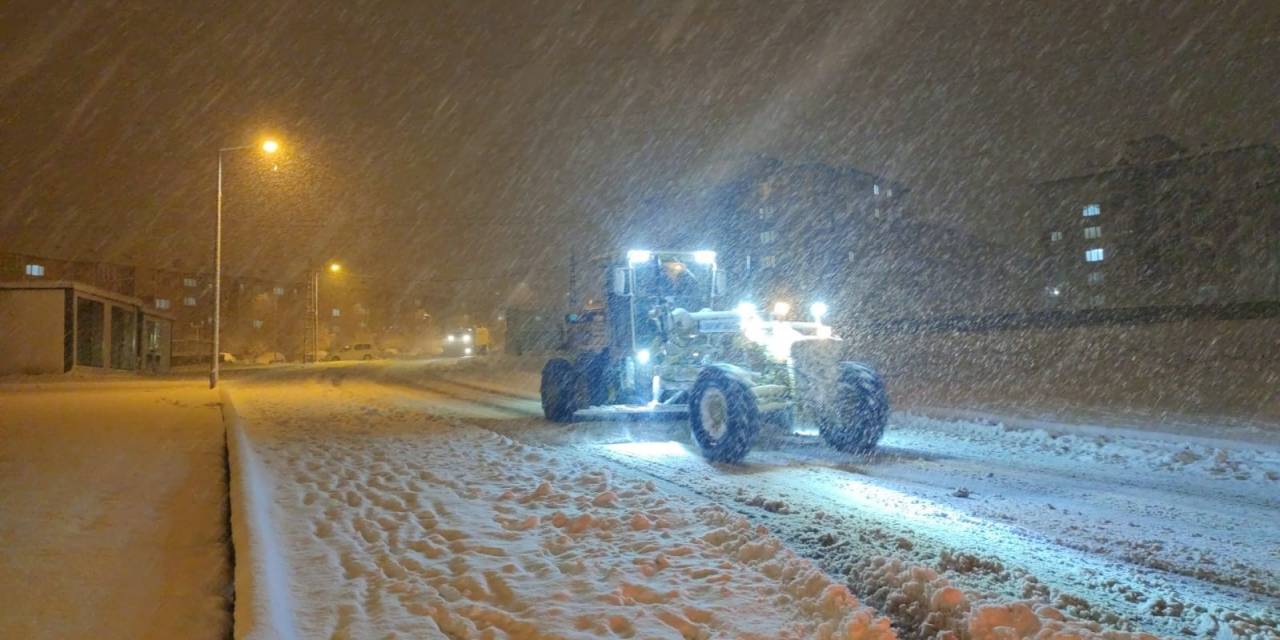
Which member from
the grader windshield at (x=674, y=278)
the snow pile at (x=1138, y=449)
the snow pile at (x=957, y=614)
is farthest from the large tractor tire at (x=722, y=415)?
the snow pile at (x=957, y=614)

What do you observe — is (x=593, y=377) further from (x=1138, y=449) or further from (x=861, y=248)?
(x=861, y=248)

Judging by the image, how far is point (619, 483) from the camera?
8406 millimetres

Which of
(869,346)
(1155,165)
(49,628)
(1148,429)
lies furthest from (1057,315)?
(49,628)

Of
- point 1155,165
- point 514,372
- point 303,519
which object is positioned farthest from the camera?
point 1155,165

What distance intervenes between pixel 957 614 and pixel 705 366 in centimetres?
706

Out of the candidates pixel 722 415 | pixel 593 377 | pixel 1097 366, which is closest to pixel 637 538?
pixel 722 415

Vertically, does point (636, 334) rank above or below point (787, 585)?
above

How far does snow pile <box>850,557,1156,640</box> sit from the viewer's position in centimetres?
439

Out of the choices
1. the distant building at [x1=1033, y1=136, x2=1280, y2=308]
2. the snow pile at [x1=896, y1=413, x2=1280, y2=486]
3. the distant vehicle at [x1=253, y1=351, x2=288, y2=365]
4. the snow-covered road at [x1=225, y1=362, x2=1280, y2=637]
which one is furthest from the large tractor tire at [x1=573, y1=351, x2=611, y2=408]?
the distant vehicle at [x1=253, y1=351, x2=288, y2=365]

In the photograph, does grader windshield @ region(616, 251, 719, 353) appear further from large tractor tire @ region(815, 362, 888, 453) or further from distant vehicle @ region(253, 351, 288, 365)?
distant vehicle @ region(253, 351, 288, 365)

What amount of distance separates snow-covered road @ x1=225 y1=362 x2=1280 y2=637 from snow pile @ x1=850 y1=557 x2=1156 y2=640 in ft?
0.06

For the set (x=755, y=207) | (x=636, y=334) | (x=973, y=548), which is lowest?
(x=973, y=548)

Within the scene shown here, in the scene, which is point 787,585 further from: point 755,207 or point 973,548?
point 755,207

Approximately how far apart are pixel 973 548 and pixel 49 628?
5984 millimetres
